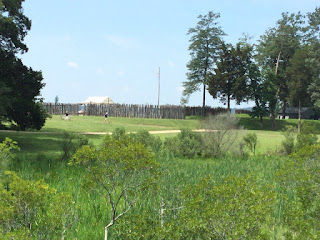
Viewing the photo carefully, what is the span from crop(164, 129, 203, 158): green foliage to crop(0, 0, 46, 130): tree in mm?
7751

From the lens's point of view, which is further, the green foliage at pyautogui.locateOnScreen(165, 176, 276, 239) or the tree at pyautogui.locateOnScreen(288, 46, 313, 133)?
the tree at pyautogui.locateOnScreen(288, 46, 313, 133)

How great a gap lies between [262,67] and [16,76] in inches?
1826

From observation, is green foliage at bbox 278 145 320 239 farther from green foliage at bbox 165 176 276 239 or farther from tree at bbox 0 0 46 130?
tree at bbox 0 0 46 130

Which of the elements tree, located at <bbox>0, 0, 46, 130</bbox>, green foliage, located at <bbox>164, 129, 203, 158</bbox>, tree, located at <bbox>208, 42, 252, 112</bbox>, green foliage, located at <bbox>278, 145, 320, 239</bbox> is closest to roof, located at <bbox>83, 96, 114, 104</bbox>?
tree, located at <bbox>208, 42, 252, 112</bbox>

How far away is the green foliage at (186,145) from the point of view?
628 inches

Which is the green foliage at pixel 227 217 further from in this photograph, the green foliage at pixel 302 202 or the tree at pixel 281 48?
the tree at pixel 281 48

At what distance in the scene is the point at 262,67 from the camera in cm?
5769

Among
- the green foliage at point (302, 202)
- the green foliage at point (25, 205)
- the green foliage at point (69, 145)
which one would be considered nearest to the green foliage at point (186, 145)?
the green foliage at point (69, 145)

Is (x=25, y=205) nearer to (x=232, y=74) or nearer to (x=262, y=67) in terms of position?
(x=232, y=74)

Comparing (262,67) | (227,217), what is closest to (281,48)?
(262,67)

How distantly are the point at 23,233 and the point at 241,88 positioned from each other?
148 ft

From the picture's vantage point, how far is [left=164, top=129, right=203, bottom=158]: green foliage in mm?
15961

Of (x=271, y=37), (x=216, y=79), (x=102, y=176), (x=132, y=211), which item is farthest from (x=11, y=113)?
(x=271, y=37)

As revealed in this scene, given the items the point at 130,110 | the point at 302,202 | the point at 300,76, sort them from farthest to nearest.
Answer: the point at 130,110 < the point at 300,76 < the point at 302,202
